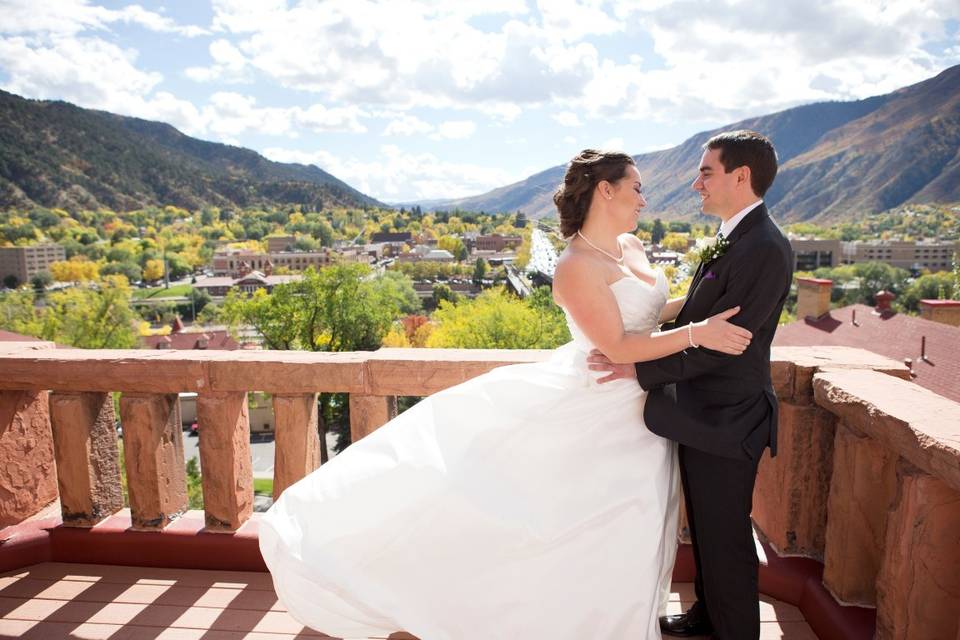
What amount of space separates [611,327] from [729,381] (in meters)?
0.42

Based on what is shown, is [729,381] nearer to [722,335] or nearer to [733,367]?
[733,367]

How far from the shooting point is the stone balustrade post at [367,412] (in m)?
2.92

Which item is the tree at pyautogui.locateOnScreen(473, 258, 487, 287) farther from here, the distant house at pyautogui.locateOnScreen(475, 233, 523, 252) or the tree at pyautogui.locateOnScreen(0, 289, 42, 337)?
the tree at pyautogui.locateOnScreen(0, 289, 42, 337)

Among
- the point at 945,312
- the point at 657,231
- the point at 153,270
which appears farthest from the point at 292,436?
the point at 153,270

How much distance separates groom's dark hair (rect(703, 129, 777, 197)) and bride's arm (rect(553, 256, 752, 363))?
48cm

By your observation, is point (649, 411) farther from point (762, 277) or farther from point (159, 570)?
point (159, 570)

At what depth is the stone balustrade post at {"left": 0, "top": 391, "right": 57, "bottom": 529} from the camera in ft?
10.4

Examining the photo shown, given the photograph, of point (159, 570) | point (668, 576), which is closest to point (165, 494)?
point (159, 570)

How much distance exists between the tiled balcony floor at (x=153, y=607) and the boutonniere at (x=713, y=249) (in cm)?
151

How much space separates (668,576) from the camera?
2340mm

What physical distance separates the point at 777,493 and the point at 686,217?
175m

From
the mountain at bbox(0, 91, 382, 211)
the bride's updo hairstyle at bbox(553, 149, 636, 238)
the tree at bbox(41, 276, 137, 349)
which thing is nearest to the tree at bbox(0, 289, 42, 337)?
the tree at bbox(41, 276, 137, 349)

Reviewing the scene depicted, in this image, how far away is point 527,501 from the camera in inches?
84.8

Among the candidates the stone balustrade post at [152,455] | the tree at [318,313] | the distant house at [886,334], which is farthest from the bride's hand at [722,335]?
the tree at [318,313]
